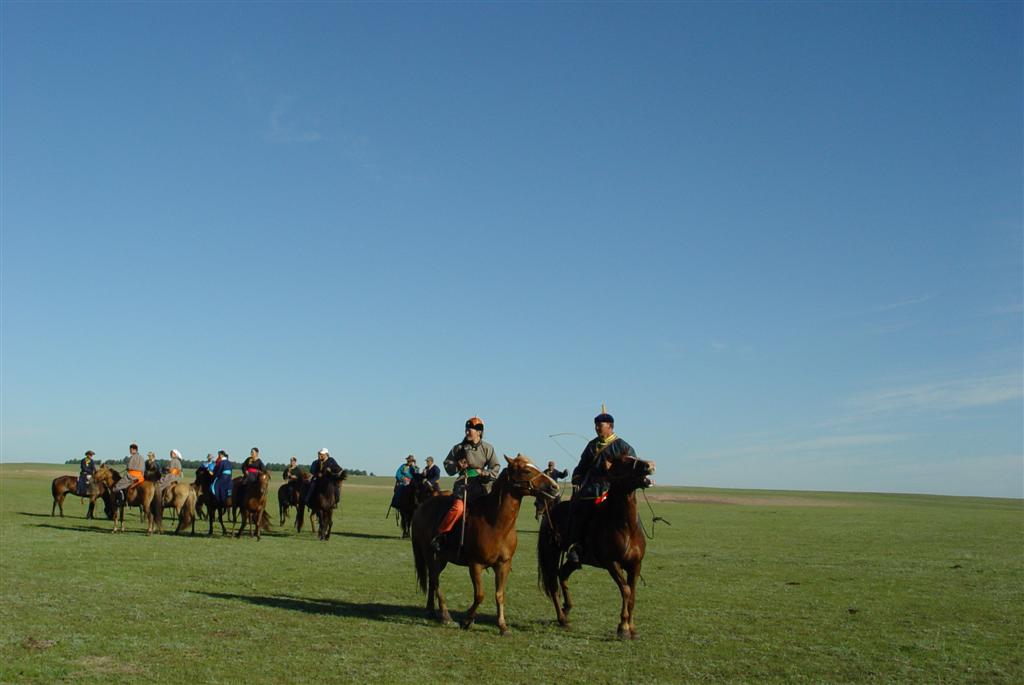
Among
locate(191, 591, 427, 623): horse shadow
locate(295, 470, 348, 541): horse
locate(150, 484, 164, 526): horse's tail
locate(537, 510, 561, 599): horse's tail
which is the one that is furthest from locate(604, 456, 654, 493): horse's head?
locate(150, 484, 164, 526): horse's tail

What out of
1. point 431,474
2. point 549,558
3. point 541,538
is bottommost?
point 549,558

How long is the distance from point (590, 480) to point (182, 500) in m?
19.1

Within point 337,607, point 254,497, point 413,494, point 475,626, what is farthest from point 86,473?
point 475,626

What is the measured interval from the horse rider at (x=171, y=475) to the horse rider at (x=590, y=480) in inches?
758

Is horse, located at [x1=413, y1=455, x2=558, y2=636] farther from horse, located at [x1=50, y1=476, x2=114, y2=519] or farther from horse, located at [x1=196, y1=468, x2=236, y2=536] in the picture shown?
horse, located at [x1=50, y1=476, x2=114, y2=519]

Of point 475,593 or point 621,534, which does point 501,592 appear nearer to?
point 475,593

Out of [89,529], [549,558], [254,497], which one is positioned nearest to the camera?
[549,558]

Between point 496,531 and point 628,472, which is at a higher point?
point 628,472

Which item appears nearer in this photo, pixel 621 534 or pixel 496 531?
pixel 621 534

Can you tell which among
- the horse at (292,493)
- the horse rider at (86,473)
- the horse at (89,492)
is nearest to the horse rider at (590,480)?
the horse at (292,493)

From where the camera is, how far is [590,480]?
11.5m

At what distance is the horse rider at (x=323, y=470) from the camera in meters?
26.9

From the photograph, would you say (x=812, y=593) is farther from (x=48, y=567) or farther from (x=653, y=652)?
(x=48, y=567)

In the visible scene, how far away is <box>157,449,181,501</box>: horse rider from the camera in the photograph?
89.0 feet
